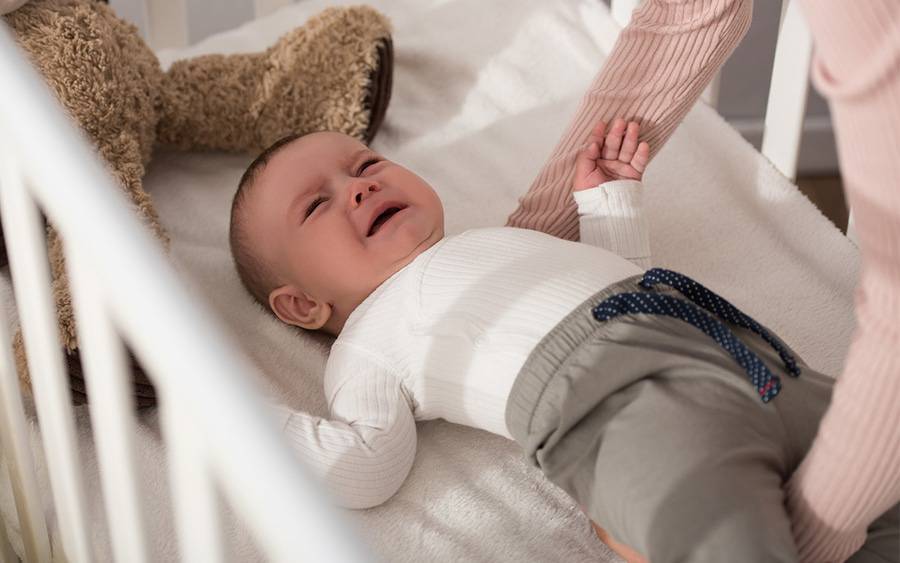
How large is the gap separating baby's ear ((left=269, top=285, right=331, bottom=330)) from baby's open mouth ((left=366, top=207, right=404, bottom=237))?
85mm

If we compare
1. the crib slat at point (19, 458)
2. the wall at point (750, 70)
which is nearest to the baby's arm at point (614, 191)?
the crib slat at point (19, 458)

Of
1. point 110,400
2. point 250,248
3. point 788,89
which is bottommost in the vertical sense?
point 250,248

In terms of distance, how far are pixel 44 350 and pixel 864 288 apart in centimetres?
45

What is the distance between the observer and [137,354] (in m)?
0.47

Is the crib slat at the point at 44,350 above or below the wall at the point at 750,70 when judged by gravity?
above

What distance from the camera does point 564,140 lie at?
1116 mm

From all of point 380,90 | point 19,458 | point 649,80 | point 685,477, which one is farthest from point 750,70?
point 19,458

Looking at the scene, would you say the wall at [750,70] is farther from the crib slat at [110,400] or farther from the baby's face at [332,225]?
the crib slat at [110,400]

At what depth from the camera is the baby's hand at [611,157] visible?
1.07m

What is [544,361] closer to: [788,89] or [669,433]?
[669,433]

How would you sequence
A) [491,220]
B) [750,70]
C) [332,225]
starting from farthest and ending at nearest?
[750,70] → [491,220] → [332,225]

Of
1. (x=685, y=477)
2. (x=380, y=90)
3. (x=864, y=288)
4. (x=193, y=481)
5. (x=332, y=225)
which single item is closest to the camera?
(x=193, y=481)

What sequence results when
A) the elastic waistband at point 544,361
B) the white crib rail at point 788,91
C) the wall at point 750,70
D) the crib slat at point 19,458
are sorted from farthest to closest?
the wall at point 750,70 → the white crib rail at point 788,91 → the elastic waistband at point 544,361 → the crib slat at point 19,458

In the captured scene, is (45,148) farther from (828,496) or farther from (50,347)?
(828,496)
